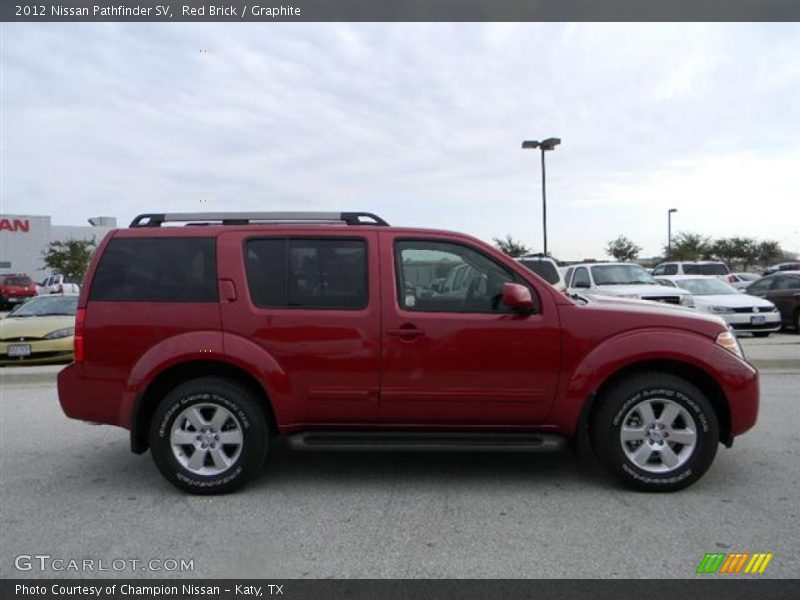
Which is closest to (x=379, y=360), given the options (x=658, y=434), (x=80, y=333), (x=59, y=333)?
Answer: (x=658, y=434)

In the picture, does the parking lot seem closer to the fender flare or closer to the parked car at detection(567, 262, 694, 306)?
the fender flare

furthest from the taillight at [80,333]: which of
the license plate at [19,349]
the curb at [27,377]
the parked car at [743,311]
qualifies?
the parked car at [743,311]

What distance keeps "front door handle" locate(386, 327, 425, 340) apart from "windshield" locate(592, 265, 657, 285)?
10739mm

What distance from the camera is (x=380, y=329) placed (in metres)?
4.28

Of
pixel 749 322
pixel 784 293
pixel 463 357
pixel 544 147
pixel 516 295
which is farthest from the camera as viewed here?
pixel 544 147

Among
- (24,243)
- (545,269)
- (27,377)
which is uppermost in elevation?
(24,243)

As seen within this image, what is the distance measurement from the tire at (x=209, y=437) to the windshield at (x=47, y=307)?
25.6 ft

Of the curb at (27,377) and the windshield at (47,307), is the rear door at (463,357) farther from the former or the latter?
the windshield at (47,307)

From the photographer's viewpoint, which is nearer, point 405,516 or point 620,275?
point 405,516

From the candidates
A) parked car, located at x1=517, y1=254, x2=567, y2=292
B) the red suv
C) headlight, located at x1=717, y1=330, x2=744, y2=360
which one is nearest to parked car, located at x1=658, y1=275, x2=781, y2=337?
parked car, located at x1=517, y1=254, x2=567, y2=292

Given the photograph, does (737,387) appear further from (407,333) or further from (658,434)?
(407,333)

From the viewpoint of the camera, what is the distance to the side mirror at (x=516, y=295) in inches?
163

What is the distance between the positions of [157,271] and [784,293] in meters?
14.3

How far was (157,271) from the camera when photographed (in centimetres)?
445
